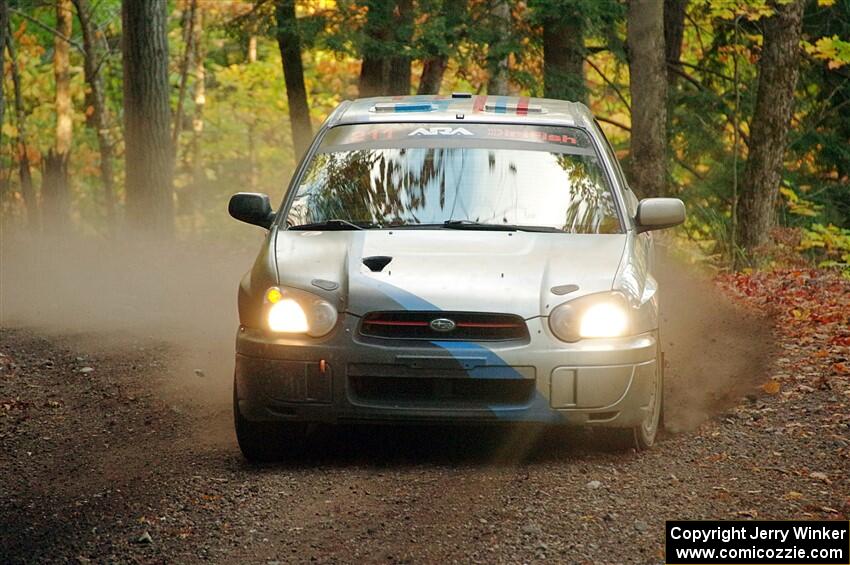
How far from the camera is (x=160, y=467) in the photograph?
261 inches

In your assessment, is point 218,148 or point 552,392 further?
point 218,148

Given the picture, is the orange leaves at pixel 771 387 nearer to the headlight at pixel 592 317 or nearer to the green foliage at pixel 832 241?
the headlight at pixel 592 317

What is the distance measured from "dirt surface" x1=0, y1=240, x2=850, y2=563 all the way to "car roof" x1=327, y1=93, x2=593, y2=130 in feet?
6.46

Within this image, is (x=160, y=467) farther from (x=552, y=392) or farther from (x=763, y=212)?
(x=763, y=212)

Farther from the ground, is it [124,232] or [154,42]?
[154,42]

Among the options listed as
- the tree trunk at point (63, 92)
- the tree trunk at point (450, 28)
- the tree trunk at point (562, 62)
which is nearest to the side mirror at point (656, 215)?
the tree trunk at point (450, 28)

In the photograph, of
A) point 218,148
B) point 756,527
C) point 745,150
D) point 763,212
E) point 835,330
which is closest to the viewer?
point 756,527

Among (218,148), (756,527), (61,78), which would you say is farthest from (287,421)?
(218,148)

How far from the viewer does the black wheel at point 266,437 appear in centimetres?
660

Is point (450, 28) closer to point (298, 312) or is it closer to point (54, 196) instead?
point (54, 196)

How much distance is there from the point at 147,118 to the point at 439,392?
13310 mm

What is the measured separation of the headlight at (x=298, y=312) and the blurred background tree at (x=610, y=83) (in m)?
11.1

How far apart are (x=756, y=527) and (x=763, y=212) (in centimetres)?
1376

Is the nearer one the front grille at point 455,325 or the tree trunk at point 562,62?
the front grille at point 455,325
